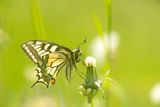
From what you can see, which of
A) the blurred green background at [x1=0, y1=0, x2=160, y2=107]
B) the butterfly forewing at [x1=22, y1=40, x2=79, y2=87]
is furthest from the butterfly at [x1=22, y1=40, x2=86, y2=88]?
the blurred green background at [x1=0, y1=0, x2=160, y2=107]

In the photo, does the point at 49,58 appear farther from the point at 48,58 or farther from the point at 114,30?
the point at 114,30

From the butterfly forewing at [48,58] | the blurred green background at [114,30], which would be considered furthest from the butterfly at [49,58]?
the blurred green background at [114,30]

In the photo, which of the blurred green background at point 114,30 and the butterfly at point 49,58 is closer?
the butterfly at point 49,58

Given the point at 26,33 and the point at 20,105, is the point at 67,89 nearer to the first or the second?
the point at 20,105

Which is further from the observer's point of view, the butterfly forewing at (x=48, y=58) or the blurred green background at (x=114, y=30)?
the blurred green background at (x=114, y=30)

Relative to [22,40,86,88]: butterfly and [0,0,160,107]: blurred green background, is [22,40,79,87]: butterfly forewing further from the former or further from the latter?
[0,0,160,107]: blurred green background

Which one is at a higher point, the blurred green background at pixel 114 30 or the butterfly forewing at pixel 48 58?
the blurred green background at pixel 114 30

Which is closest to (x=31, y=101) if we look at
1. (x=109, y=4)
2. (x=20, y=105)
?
(x=20, y=105)

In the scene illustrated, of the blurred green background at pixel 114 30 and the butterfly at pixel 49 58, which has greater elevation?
the blurred green background at pixel 114 30

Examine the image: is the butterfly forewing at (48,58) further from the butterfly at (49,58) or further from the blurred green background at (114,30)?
the blurred green background at (114,30)
